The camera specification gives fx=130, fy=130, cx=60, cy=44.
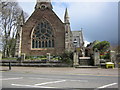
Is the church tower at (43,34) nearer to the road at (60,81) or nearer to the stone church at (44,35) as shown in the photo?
the stone church at (44,35)

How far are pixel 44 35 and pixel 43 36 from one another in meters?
0.38

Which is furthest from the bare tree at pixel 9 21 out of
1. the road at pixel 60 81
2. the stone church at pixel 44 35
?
the road at pixel 60 81

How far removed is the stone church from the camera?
32.4 meters

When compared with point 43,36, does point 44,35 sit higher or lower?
higher

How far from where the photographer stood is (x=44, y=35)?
3369cm

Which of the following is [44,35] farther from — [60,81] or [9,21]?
[60,81]

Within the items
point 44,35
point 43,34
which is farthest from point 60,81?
point 43,34

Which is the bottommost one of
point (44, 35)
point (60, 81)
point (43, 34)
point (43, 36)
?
point (60, 81)

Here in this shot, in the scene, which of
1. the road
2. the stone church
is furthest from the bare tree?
the road

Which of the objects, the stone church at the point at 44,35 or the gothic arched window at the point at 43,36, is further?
the gothic arched window at the point at 43,36

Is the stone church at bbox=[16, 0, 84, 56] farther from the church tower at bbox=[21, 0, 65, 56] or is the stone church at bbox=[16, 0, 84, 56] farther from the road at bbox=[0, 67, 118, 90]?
the road at bbox=[0, 67, 118, 90]

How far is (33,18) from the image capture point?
34.6m

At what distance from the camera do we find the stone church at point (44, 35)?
32406 mm

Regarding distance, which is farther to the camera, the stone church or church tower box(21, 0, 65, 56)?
church tower box(21, 0, 65, 56)
